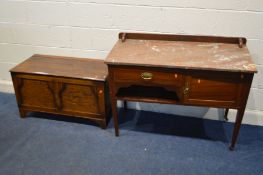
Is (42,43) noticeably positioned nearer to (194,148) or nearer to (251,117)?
(194,148)

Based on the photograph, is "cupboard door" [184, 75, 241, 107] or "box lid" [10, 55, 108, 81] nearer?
"cupboard door" [184, 75, 241, 107]

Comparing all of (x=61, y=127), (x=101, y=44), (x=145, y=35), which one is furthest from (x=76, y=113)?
(x=145, y=35)

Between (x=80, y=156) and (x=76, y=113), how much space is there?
370 millimetres

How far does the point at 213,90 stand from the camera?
1.65 m

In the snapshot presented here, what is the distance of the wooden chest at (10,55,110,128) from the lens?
1.97 m

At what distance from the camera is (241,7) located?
1.85 m

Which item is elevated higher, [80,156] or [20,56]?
[20,56]

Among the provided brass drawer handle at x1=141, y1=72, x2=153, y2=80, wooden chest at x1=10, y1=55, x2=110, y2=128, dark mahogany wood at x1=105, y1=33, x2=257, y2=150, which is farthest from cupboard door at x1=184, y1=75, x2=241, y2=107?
wooden chest at x1=10, y1=55, x2=110, y2=128

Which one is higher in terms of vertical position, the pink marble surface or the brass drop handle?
the pink marble surface

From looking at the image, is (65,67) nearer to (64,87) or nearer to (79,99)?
(64,87)

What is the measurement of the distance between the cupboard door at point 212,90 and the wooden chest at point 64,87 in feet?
1.95

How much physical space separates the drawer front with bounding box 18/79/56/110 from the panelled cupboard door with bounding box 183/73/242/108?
1.02 meters

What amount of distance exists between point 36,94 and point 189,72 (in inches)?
46.9

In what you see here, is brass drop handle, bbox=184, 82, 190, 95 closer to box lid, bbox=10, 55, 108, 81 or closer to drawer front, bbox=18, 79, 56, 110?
box lid, bbox=10, 55, 108, 81
